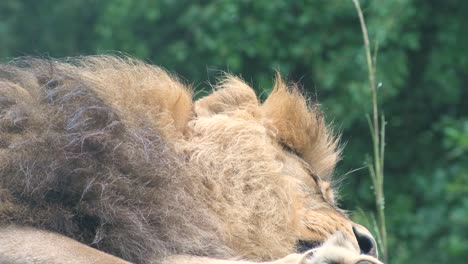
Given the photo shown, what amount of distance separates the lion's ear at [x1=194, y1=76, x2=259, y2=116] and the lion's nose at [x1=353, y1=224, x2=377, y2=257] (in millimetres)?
→ 547

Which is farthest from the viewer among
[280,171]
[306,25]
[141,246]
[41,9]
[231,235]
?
[41,9]

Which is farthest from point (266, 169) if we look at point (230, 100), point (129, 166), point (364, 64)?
point (364, 64)

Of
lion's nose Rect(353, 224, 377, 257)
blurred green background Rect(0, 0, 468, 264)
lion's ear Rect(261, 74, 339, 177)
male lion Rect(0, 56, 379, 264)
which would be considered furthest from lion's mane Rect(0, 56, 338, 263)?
blurred green background Rect(0, 0, 468, 264)

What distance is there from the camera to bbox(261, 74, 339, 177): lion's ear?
379 cm

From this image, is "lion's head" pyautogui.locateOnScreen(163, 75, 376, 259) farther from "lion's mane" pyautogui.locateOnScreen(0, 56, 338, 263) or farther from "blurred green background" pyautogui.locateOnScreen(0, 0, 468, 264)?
"blurred green background" pyautogui.locateOnScreen(0, 0, 468, 264)

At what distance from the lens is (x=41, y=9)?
47.8 feet

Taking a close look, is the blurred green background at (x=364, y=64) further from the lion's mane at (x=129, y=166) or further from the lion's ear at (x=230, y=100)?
the lion's mane at (x=129, y=166)

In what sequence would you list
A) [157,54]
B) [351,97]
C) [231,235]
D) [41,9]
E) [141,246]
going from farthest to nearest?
[41,9]
[157,54]
[351,97]
[231,235]
[141,246]

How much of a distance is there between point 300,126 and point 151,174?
78cm

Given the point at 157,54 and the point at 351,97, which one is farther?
the point at 157,54

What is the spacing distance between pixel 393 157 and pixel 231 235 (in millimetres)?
8301

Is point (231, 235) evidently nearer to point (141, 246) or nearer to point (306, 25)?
point (141, 246)

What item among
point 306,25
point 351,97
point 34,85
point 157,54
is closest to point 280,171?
point 34,85

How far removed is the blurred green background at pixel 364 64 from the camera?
33.5 ft
